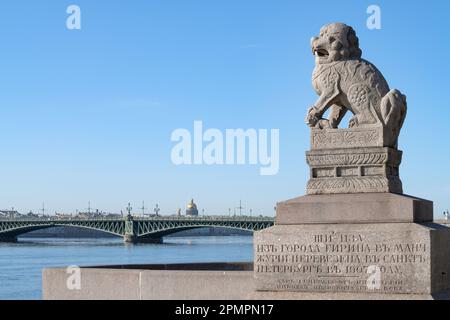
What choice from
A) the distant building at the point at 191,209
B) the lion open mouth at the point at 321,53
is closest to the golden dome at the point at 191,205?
the distant building at the point at 191,209

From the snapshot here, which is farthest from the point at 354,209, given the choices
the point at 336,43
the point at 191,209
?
the point at 191,209

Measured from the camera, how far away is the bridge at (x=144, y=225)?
282 feet

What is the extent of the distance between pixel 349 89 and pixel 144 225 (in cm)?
8480

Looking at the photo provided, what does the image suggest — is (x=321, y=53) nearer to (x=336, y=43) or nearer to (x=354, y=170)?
(x=336, y=43)

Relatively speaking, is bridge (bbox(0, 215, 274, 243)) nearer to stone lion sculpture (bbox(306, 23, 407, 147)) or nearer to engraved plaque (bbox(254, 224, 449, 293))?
stone lion sculpture (bbox(306, 23, 407, 147))

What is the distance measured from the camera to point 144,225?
94.8m

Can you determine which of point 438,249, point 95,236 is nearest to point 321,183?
point 438,249

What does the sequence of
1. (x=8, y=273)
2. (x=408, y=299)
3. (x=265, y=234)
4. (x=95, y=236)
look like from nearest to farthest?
1. (x=408, y=299)
2. (x=265, y=234)
3. (x=8, y=273)
4. (x=95, y=236)

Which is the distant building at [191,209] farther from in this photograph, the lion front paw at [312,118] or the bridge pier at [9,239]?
the lion front paw at [312,118]
